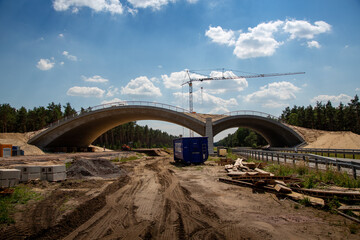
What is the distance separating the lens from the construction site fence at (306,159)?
1114 cm

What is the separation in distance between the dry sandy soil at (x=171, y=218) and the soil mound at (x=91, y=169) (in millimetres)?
6330

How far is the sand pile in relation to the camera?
43.2 meters

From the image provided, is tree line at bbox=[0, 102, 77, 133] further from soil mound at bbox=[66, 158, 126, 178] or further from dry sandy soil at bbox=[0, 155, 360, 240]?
dry sandy soil at bbox=[0, 155, 360, 240]

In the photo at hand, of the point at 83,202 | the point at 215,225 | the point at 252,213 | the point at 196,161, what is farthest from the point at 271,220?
the point at 196,161

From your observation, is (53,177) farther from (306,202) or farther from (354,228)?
(354,228)

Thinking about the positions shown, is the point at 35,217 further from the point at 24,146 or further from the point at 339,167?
the point at 24,146

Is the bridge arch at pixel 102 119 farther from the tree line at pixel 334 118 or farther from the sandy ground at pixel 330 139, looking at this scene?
the tree line at pixel 334 118

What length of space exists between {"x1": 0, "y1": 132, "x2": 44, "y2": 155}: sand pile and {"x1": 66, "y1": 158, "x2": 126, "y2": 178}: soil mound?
101 ft

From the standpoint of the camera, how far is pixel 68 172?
1641 centimetres

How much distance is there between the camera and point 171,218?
696cm

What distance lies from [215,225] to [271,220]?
1.72 m

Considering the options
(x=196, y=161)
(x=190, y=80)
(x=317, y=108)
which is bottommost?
(x=196, y=161)

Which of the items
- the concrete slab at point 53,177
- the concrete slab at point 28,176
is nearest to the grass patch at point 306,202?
the concrete slab at point 53,177

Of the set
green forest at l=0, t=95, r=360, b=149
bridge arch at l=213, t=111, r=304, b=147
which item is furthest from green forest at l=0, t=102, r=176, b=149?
bridge arch at l=213, t=111, r=304, b=147
